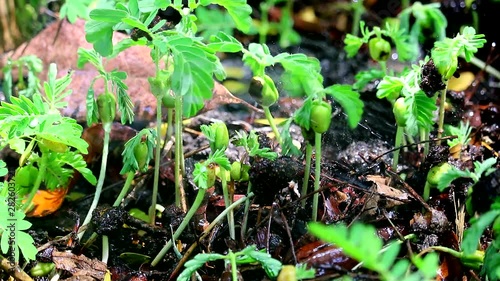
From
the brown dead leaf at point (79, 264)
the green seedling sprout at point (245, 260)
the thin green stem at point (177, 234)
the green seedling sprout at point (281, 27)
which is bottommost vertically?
the brown dead leaf at point (79, 264)

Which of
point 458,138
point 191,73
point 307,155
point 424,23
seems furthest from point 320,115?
point 424,23

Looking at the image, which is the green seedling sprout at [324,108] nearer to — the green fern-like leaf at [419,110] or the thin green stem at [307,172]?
the thin green stem at [307,172]

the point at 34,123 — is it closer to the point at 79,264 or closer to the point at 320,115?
the point at 79,264

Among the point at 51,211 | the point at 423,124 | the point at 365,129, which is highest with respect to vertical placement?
the point at 423,124

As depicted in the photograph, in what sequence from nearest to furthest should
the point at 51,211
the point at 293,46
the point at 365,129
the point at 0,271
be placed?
the point at 0,271 → the point at 51,211 → the point at 365,129 → the point at 293,46

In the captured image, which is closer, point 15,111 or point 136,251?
point 15,111

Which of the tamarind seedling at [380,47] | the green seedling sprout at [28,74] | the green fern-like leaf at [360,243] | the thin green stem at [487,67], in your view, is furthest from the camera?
the thin green stem at [487,67]

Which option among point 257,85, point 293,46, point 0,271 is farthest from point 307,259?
point 293,46

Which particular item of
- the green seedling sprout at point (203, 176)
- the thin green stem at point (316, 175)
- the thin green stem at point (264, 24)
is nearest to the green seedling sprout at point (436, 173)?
the thin green stem at point (316, 175)

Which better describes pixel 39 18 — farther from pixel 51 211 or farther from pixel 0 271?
pixel 0 271
